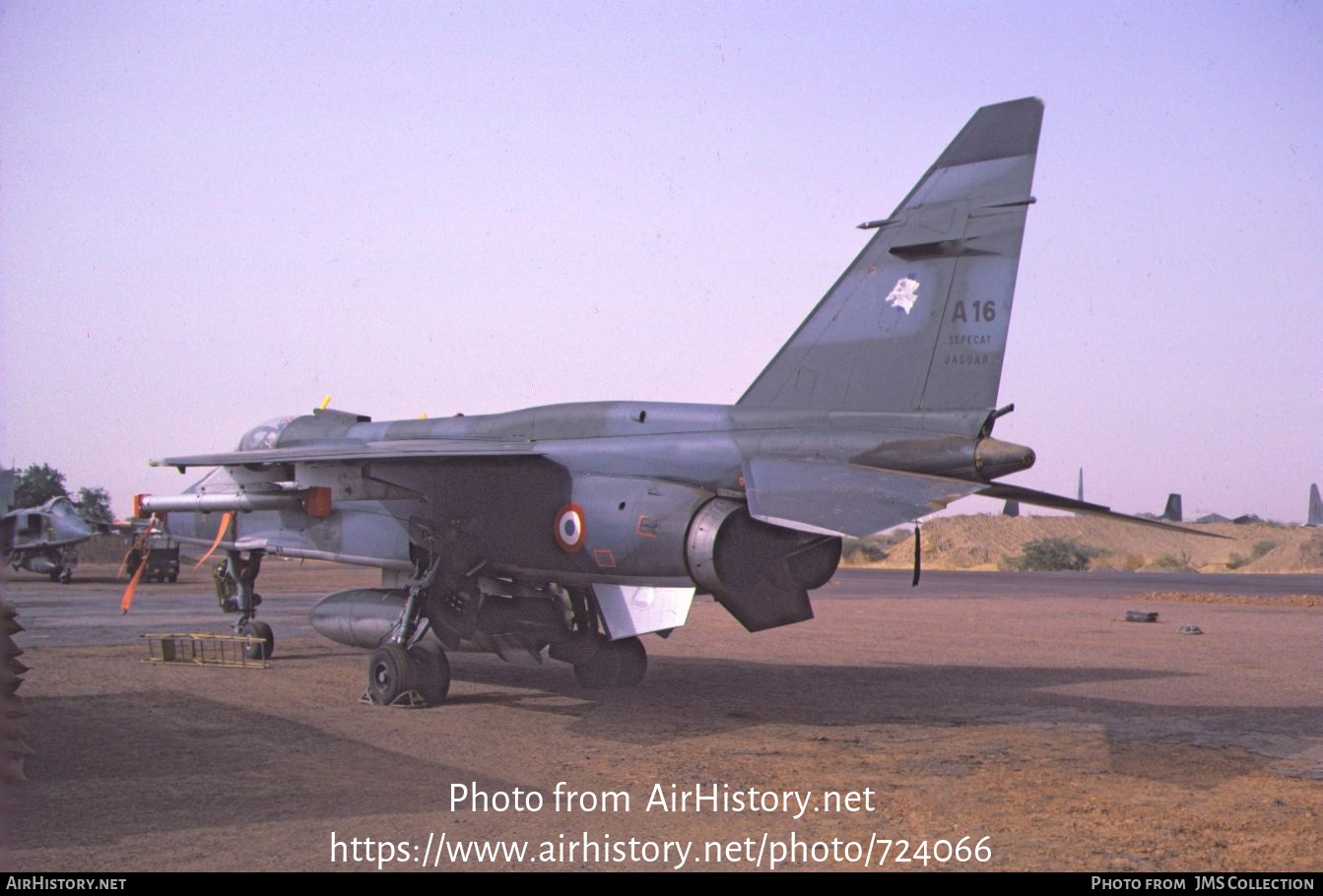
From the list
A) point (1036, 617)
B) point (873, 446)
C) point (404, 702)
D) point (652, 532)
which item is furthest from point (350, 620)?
point (1036, 617)

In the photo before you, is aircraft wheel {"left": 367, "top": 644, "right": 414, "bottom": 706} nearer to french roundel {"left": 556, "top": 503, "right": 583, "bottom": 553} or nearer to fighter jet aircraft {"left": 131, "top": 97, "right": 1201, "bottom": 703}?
fighter jet aircraft {"left": 131, "top": 97, "right": 1201, "bottom": 703}

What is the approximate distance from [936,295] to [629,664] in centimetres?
603

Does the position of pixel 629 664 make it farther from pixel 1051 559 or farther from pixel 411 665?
pixel 1051 559

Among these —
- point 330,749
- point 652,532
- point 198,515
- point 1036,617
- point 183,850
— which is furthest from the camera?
point 1036,617

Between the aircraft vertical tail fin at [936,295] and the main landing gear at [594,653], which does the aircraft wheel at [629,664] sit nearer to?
the main landing gear at [594,653]

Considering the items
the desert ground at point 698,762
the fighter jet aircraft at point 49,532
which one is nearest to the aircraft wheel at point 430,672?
the desert ground at point 698,762

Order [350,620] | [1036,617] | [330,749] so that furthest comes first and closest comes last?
[1036,617]
[350,620]
[330,749]

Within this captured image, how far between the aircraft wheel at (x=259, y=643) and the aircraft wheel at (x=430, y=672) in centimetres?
454

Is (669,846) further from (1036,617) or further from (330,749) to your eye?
(1036,617)

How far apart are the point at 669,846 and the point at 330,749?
411 centimetres

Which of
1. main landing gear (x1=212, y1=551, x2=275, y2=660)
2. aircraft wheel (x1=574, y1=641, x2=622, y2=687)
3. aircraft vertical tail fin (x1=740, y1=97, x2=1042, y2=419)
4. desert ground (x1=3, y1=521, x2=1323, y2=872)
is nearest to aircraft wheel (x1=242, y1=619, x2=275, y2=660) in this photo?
main landing gear (x1=212, y1=551, x2=275, y2=660)

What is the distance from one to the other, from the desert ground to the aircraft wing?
265 centimetres

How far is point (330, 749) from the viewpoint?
31.6 feet

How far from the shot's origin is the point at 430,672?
1230 cm
